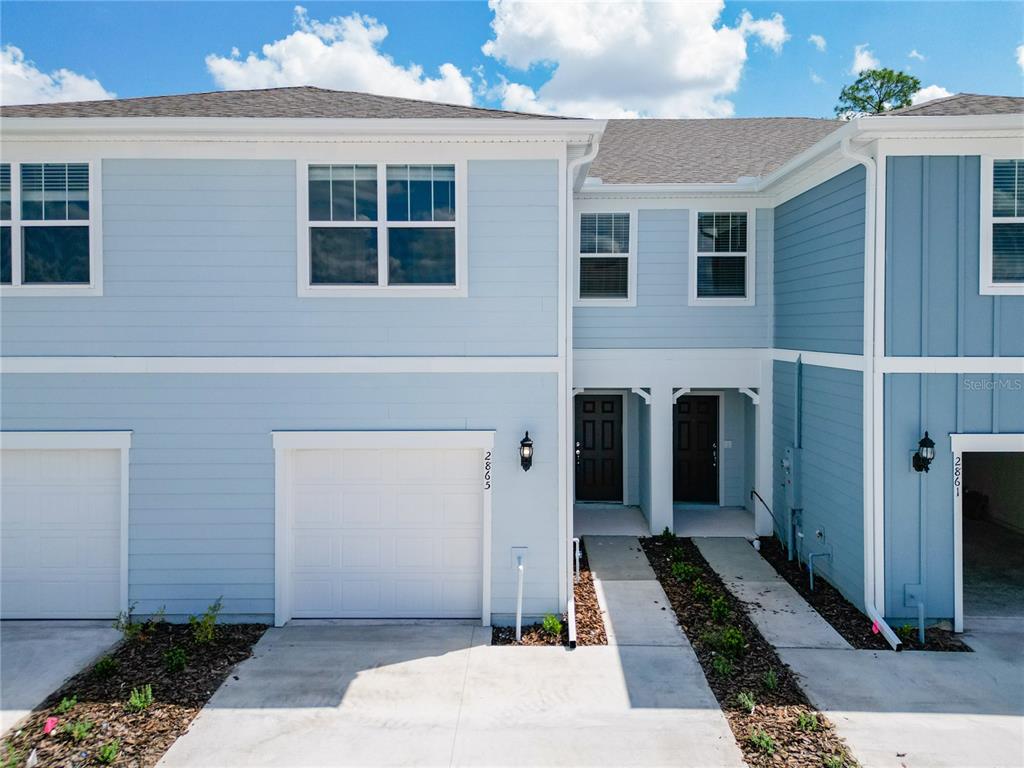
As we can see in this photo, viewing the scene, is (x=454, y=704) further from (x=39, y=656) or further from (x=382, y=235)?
(x=382, y=235)

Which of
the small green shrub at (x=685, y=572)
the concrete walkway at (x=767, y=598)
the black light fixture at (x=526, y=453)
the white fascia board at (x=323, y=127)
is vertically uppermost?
the white fascia board at (x=323, y=127)

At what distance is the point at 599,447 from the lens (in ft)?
39.8

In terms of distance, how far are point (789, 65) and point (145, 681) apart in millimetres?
15325

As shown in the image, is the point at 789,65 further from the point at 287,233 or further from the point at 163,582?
the point at 163,582

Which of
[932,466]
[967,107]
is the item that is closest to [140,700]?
[932,466]

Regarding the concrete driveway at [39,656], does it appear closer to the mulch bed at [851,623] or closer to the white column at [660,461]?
the white column at [660,461]

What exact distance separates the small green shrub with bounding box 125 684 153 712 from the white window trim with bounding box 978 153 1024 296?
864cm

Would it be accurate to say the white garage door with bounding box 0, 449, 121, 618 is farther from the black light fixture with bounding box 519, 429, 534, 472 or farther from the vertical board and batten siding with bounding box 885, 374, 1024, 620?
the vertical board and batten siding with bounding box 885, 374, 1024, 620

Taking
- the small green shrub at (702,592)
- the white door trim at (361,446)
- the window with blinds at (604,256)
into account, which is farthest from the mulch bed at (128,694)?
the window with blinds at (604,256)

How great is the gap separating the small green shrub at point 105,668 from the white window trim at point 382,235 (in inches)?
152

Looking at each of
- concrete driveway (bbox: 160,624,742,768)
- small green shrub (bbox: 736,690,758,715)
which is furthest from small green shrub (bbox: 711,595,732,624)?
small green shrub (bbox: 736,690,758,715)

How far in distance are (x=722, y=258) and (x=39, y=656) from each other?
9800mm

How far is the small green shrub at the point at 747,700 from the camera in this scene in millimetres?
5429

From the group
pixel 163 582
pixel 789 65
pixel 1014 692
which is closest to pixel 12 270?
pixel 163 582
